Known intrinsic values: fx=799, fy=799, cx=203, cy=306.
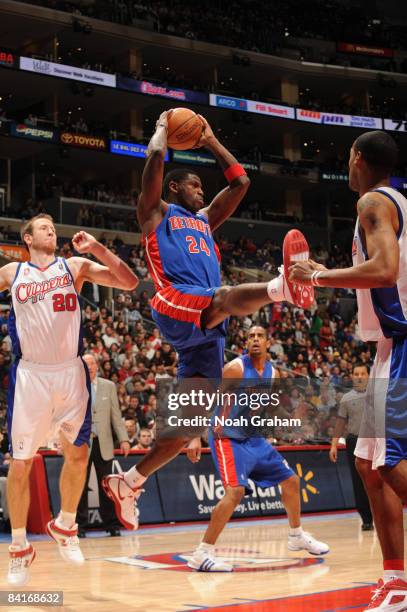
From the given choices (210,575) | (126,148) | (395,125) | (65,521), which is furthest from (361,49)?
(65,521)

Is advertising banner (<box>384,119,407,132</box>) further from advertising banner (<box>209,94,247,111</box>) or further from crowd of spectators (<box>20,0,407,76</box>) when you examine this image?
advertising banner (<box>209,94,247,111</box>)

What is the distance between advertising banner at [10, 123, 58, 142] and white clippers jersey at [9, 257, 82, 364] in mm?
22390

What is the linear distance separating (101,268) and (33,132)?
74.9 ft

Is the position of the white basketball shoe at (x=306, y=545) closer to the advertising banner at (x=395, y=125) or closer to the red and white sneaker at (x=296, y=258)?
the red and white sneaker at (x=296, y=258)

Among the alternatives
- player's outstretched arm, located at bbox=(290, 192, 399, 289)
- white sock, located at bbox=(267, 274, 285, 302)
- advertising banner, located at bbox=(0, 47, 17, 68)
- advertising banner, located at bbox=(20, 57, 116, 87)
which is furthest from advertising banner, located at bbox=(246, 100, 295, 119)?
player's outstretched arm, located at bbox=(290, 192, 399, 289)

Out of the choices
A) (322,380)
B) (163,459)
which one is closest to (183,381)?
(163,459)

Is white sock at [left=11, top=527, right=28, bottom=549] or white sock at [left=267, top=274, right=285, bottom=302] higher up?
white sock at [left=267, top=274, right=285, bottom=302]

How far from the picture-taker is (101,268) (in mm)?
5863

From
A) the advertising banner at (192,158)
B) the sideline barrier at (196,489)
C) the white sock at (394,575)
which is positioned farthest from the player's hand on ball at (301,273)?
the advertising banner at (192,158)

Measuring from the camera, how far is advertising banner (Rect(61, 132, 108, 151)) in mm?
28219

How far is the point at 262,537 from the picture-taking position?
973 centimetres

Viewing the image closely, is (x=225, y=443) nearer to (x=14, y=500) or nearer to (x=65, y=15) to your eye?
(x=14, y=500)

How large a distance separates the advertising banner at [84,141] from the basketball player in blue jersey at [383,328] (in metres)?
24.7

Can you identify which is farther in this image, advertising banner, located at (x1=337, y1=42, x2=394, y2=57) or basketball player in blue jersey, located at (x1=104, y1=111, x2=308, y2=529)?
advertising banner, located at (x1=337, y1=42, x2=394, y2=57)
